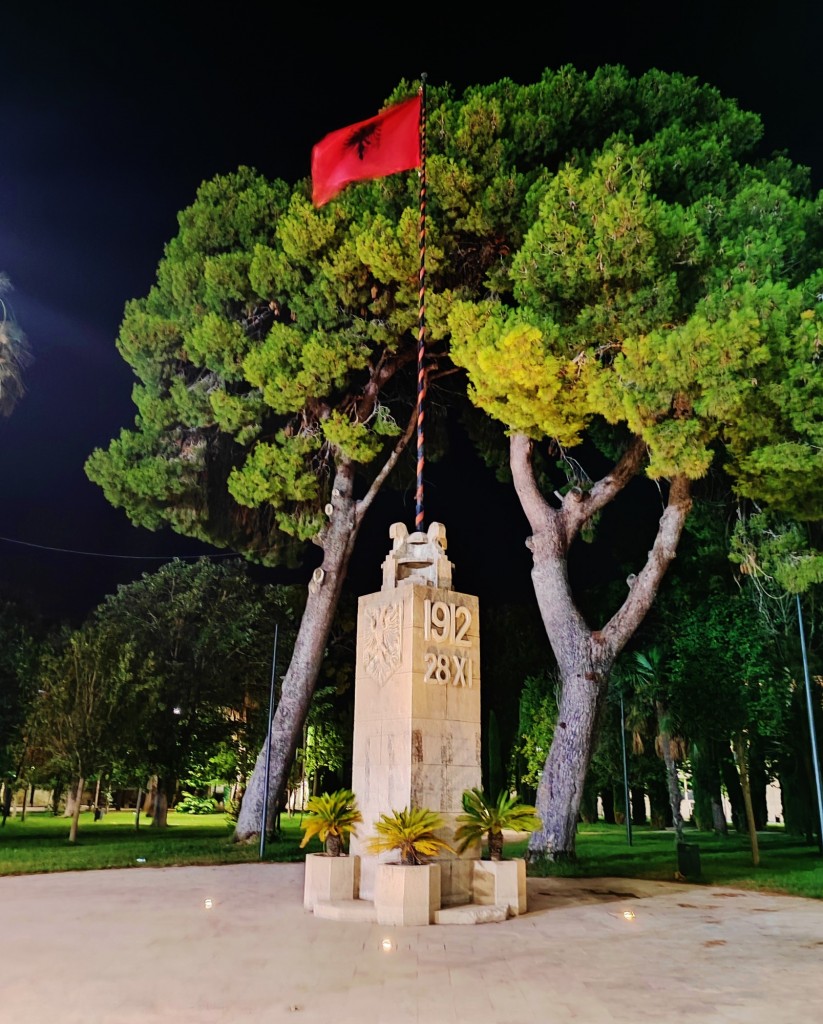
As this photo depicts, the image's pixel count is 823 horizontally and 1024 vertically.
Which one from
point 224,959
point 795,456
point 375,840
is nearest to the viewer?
point 224,959

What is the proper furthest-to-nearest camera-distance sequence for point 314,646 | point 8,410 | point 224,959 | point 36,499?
point 36,499
point 8,410
point 314,646
point 224,959

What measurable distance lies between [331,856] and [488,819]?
1817 mm

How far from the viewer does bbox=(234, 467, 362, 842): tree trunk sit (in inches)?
682

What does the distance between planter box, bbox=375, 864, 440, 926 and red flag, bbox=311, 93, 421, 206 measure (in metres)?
10.5

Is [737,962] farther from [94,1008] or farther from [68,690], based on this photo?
[68,690]

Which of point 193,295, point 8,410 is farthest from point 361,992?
point 8,410

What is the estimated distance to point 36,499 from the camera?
97.8 feet

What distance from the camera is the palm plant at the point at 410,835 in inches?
329

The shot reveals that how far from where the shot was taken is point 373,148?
44.9 ft

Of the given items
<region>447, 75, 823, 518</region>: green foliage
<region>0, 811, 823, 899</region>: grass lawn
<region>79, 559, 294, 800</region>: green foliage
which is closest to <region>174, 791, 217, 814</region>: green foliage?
<region>79, 559, 294, 800</region>: green foliage

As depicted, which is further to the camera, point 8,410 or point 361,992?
point 8,410

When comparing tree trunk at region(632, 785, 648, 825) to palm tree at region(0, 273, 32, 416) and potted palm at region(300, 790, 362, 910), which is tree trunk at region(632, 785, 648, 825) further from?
potted palm at region(300, 790, 362, 910)

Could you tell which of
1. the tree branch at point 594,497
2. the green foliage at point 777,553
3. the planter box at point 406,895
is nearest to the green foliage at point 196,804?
the tree branch at point 594,497

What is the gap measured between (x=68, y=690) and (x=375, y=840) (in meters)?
13.6
